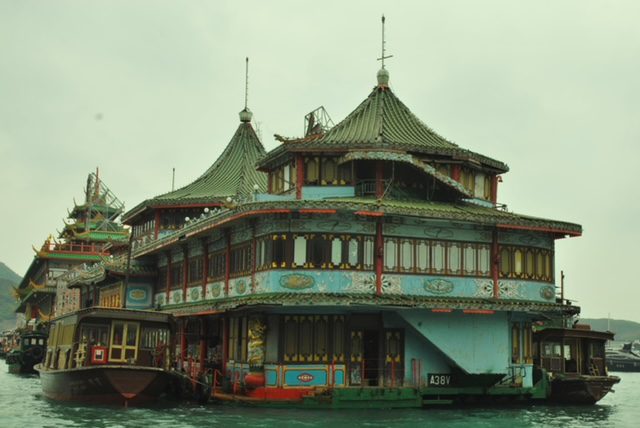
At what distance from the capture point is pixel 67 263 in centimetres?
9269

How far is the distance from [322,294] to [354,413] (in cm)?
425

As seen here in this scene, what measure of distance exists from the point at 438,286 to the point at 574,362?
10.00 metres

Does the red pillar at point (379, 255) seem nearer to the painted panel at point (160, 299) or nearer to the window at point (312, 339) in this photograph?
the window at point (312, 339)

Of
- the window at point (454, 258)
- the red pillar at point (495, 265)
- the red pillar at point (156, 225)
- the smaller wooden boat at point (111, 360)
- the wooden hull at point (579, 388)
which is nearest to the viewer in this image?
the smaller wooden boat at point (111, 360)

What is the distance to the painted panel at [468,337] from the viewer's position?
35.2m

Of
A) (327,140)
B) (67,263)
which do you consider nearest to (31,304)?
(67,263)

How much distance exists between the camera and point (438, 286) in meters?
35.7

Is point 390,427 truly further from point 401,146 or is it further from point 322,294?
point 401,146

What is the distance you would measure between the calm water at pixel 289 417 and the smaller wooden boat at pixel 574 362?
170 cm

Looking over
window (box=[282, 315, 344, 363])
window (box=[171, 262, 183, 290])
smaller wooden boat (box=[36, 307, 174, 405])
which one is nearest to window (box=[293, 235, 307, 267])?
window (box=[282, 315, 344, 363])

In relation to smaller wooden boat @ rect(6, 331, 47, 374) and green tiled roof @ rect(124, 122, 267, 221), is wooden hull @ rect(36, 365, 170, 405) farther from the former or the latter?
smaller wooden boat @ rect(6, 331, 47, 374)

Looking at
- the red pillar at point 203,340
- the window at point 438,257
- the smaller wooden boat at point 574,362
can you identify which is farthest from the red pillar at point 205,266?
the smaller wooden boat at point 574,362

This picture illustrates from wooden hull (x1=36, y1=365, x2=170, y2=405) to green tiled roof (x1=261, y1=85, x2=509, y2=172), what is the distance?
10525 mm

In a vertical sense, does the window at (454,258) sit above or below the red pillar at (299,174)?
below
